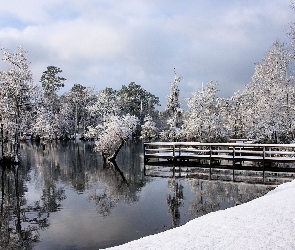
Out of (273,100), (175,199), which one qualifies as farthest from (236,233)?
(273,100)

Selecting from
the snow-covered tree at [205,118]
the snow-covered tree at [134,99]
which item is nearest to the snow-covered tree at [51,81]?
the snow-covered tree at [134,99]

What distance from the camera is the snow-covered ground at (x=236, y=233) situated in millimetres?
5617

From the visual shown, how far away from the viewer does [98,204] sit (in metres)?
13.0

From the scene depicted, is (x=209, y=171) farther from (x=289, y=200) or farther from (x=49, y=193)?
(x=289, y=200)

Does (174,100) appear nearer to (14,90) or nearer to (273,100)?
(273,100)

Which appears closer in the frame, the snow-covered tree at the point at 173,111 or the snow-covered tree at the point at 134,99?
the snow-covered tree at the point at 173,111

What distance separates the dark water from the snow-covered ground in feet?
8.51

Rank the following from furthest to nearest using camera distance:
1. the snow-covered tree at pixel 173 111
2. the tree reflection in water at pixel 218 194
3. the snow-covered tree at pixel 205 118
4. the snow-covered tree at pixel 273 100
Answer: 1. the snow-covered tree at pixel 173 111
2. the snow-covered tree at pixel 205 118
3. the snow-covered tree at pixel 273 100
4. the tree reflection in water at pixel 218 194

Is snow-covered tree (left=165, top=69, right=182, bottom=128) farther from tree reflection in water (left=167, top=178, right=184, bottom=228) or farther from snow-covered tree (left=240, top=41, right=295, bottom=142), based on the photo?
tree reflection in water (left=167, top=178, right=184, bottom=228)

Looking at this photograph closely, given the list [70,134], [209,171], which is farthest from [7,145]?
[70,134]

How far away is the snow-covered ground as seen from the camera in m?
5.62

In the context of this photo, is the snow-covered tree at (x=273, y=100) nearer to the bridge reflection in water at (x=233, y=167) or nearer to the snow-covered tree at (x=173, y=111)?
the bridge reflection in water at (x=233, y=167)

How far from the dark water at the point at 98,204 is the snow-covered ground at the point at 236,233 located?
2.59 metres

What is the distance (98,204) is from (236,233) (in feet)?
25.4
